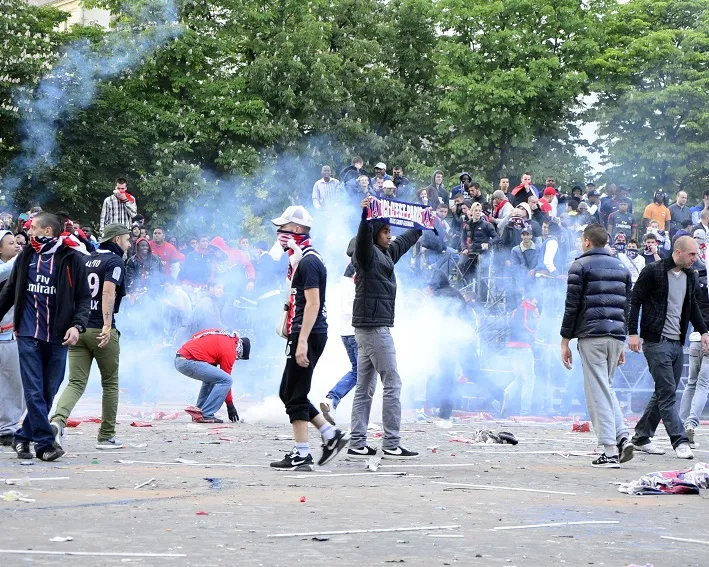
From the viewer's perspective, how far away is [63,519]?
6.82m

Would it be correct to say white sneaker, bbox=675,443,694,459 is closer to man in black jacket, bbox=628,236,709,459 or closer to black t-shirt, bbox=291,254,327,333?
man in black jacket, bbox=628,236,709,459

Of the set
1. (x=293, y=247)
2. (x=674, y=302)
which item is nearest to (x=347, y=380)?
(x=674, y=302)

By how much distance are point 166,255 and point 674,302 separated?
12372 millimetres

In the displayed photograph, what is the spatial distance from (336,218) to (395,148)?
2133 cm

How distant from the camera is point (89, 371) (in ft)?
35.4

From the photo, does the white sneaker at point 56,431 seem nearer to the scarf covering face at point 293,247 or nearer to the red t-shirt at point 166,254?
the scarf covering face at point 293,247

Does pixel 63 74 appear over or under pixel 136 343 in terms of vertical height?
over

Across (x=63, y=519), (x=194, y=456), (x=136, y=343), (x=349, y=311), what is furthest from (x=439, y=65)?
(x=63, y=519)

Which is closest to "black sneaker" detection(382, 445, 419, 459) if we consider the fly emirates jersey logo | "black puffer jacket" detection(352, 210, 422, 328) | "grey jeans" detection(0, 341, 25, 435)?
"black puffer jacket" detection(352, 210, 422, 328)

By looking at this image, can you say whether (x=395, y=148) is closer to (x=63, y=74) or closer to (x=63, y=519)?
(x=63, y=74)

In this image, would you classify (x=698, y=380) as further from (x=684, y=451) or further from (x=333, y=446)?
(x=333, y=446)

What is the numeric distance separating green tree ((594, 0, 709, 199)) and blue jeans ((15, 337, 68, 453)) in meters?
36.2

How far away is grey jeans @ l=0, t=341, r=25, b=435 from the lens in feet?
34.7

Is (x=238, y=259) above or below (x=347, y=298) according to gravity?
above
